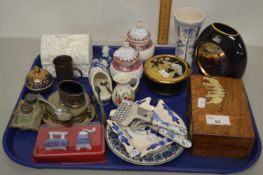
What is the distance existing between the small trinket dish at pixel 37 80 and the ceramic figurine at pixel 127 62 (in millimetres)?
217

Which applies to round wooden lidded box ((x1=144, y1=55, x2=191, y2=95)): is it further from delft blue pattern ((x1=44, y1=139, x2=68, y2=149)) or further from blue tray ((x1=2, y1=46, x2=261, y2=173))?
delft blue pattern ((x1=44, y1=139, x2=68, y2=149))

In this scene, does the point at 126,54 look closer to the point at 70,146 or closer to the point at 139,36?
the point at 139,36

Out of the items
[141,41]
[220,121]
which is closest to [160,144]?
[220,121]

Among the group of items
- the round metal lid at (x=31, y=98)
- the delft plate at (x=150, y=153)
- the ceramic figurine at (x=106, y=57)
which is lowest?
the delft plate at (x=150, y=153)

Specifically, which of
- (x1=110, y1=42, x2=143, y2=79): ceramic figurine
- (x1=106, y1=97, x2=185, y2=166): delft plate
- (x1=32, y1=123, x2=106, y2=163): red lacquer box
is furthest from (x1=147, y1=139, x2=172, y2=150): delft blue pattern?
(x1=110, y1=42, x2=143, y2=79): ceramic figurine

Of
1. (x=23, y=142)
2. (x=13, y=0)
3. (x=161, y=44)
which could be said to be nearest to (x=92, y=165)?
(x=23, y=142)

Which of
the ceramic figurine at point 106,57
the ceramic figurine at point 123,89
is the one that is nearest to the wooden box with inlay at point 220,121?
the ceramic figurine at point 123,89

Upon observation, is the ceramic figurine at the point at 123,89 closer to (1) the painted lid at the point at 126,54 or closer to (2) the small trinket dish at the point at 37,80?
(1) the painted lid at the point at 126,54

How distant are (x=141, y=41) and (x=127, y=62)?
4.7 inches

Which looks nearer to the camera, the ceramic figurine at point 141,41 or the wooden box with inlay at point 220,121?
the wooden box with inlay at point 220,121

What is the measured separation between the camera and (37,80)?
111 cm

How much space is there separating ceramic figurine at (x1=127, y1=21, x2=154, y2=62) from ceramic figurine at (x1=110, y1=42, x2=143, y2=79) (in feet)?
0.20

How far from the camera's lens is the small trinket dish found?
3.62ft

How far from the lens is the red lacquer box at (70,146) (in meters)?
0.90
